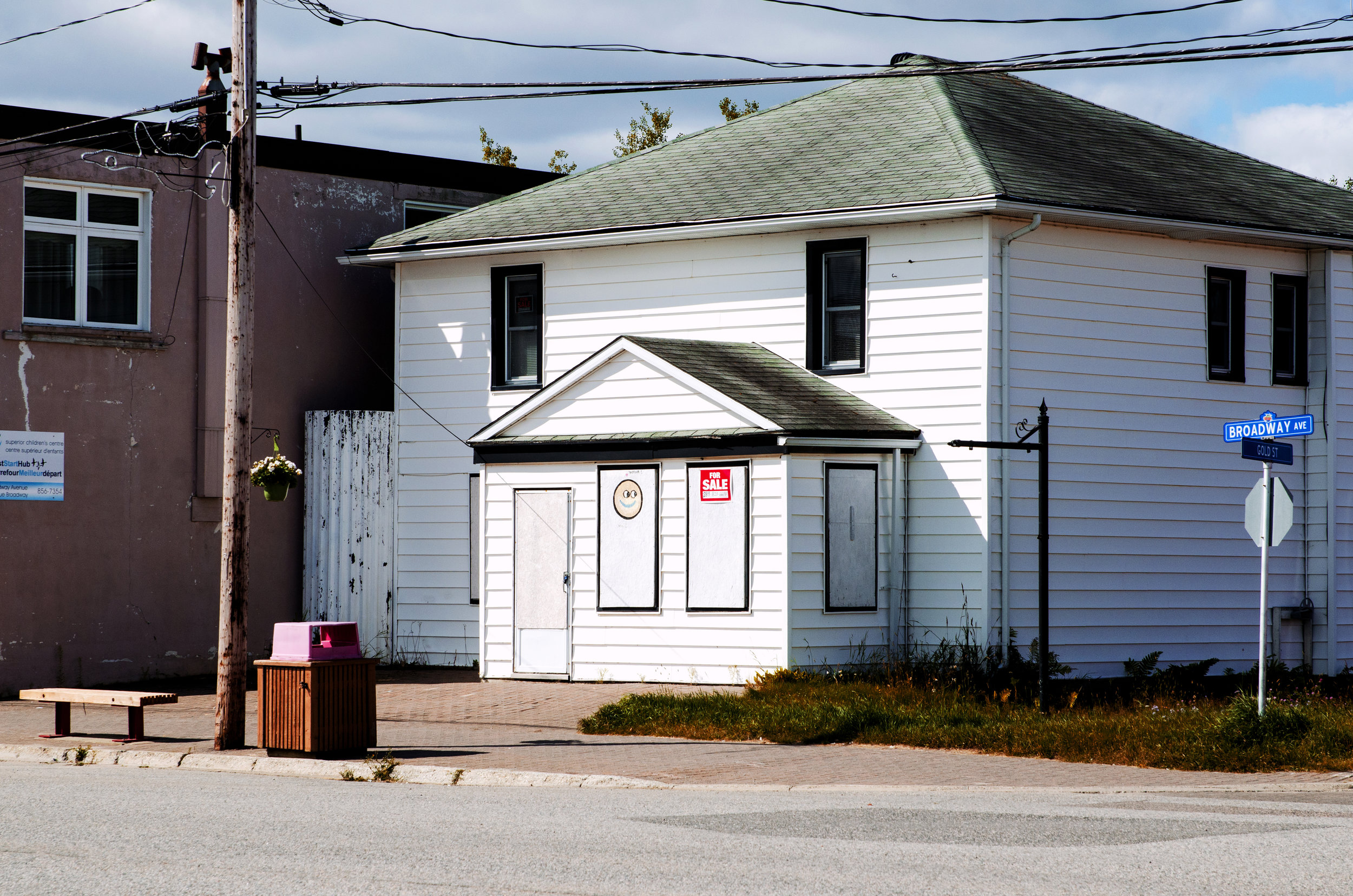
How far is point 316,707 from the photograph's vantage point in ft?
43.8

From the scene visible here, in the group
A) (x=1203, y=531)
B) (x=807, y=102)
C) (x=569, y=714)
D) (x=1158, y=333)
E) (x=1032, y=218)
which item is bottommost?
(x=569, y=714)

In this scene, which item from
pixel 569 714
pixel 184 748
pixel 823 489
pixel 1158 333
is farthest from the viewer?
pixel 1158 333

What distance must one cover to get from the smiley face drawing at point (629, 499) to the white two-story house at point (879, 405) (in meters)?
0.05

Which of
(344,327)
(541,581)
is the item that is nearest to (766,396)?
(541,581)

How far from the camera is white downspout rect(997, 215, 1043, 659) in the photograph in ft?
59.9

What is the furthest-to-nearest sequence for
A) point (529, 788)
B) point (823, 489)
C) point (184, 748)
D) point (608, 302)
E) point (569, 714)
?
point (608, 302) → point (823, 489) → point (569, 714) → point (184, 748) → point (529, 788)

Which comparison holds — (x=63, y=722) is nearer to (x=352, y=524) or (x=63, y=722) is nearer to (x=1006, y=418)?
(x=352, y=524)

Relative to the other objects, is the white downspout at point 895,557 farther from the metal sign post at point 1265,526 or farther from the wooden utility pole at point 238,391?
the wooden utility pole at point 238,391

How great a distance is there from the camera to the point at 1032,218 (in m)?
18.5

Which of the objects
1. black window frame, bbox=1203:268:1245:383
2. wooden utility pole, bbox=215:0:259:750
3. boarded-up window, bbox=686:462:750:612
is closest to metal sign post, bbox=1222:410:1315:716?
boarded-up window, bbox=686:462:750:612

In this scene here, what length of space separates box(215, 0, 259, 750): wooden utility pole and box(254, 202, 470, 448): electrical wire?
24.2ft

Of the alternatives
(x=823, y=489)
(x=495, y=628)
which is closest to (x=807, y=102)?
(x=823, y=489)

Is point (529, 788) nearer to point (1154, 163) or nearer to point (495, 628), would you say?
point (495, 628)

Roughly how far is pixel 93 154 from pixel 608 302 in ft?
22.8
